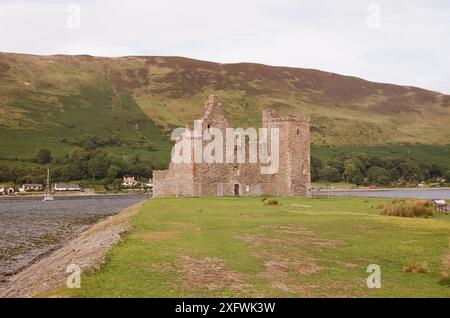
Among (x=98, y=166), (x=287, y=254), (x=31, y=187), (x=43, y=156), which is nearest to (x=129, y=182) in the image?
(x=98, y=166)

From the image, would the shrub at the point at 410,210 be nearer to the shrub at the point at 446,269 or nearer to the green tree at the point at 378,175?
the shrub at the point at 446,269

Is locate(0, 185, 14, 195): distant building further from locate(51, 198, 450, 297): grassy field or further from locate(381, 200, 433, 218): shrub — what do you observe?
locate(381, 200, 433, 218): shrub

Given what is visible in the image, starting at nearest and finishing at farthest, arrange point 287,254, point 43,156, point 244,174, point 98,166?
point 287,254, point 244,174, point 98,166, point 43,156

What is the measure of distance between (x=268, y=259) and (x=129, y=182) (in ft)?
417

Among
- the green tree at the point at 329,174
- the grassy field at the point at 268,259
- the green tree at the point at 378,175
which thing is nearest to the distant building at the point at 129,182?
the green tree at the point at 329,174

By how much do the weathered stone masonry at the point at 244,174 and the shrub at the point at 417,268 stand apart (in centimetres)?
3870

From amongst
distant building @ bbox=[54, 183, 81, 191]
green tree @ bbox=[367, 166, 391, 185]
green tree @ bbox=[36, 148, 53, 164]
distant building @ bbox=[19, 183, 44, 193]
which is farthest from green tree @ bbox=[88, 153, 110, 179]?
green tree @ bbox=[367, 166, 391, 185]

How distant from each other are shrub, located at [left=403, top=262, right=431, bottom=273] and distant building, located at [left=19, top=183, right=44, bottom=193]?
125 meters

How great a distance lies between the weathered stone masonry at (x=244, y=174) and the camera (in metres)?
54.0

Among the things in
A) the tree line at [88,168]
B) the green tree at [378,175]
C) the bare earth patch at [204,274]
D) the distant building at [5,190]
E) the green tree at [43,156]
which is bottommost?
the distant building at [5,190]

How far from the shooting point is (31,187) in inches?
5157

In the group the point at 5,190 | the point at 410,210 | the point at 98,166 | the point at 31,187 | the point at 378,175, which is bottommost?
the point at 5,190

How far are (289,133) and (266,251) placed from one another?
39.4m

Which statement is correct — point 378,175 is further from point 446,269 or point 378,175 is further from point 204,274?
point 204,274
